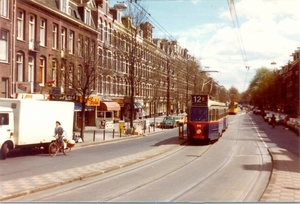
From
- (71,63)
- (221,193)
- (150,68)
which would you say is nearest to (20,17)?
(71,63)

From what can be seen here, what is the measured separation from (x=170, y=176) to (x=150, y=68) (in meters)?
32.2

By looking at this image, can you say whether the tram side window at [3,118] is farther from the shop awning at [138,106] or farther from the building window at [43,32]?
the shop awning at [138,106]

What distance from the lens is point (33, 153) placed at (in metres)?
21.4

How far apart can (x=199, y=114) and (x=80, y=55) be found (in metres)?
9.99

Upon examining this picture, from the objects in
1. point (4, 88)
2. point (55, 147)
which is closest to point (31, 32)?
point (4, 88)

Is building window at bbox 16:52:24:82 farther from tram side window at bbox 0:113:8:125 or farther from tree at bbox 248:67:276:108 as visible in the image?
tree at bbox 248:67:276:108

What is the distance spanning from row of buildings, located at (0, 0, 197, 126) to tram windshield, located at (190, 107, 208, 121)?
7279mm

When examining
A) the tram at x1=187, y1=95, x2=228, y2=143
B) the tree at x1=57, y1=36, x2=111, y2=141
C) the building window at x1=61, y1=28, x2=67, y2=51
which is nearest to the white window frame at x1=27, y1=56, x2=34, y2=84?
the tree at x1=57, y1=36, x2=111, y2=141

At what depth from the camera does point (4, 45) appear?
28.2 metres

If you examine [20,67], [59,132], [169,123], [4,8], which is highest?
[4,8]

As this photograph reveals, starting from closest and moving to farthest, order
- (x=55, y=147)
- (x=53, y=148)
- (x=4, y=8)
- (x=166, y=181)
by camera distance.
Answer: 1. (x=166, y=181)
2. (x=53, y=148)
3. (x=55, y=147)
4. (x=4, y=8)

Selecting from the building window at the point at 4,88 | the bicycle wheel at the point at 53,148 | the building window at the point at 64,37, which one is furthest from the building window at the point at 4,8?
the building window at the point at 64,37

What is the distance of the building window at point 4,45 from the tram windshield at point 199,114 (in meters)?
12.8

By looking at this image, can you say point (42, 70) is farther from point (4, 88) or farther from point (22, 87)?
point (4, 88)
